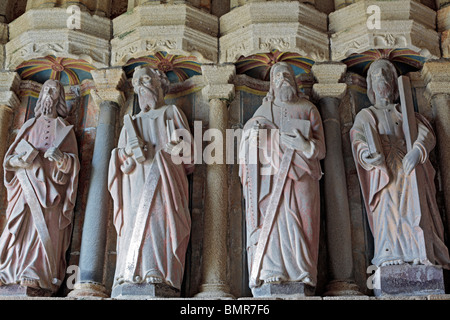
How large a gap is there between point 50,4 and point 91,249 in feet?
8.70

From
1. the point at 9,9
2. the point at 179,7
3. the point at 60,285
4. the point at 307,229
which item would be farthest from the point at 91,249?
the point at 9,9

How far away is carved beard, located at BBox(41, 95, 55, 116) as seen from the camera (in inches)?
279

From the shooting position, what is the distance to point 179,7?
7.16 meters

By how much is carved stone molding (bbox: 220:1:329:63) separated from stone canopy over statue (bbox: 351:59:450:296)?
764 mm

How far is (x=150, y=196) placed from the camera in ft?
20.4

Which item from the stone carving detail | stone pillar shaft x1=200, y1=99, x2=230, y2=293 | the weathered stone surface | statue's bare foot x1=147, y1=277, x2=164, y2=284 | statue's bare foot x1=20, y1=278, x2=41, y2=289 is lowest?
the weathered stone surface

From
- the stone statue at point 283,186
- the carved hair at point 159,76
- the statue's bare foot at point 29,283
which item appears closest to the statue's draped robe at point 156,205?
the carved hair at point 159,76

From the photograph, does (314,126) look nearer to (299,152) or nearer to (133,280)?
(299,152)

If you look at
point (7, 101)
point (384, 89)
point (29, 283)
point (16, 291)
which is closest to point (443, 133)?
point (384, 89)

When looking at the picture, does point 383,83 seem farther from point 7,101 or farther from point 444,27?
point 7,101

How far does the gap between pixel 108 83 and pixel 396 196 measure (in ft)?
10.1

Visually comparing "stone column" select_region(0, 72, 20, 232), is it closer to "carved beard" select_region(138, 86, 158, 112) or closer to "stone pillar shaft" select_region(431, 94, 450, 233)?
"carved beard" select_region(138, 86, 158, 112)

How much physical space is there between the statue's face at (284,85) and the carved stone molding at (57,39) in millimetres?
1766

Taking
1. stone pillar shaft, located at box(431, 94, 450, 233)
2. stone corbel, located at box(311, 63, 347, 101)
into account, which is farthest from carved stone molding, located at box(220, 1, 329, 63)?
stone pillar shaft, located at box(431, 94, 450, 233)
